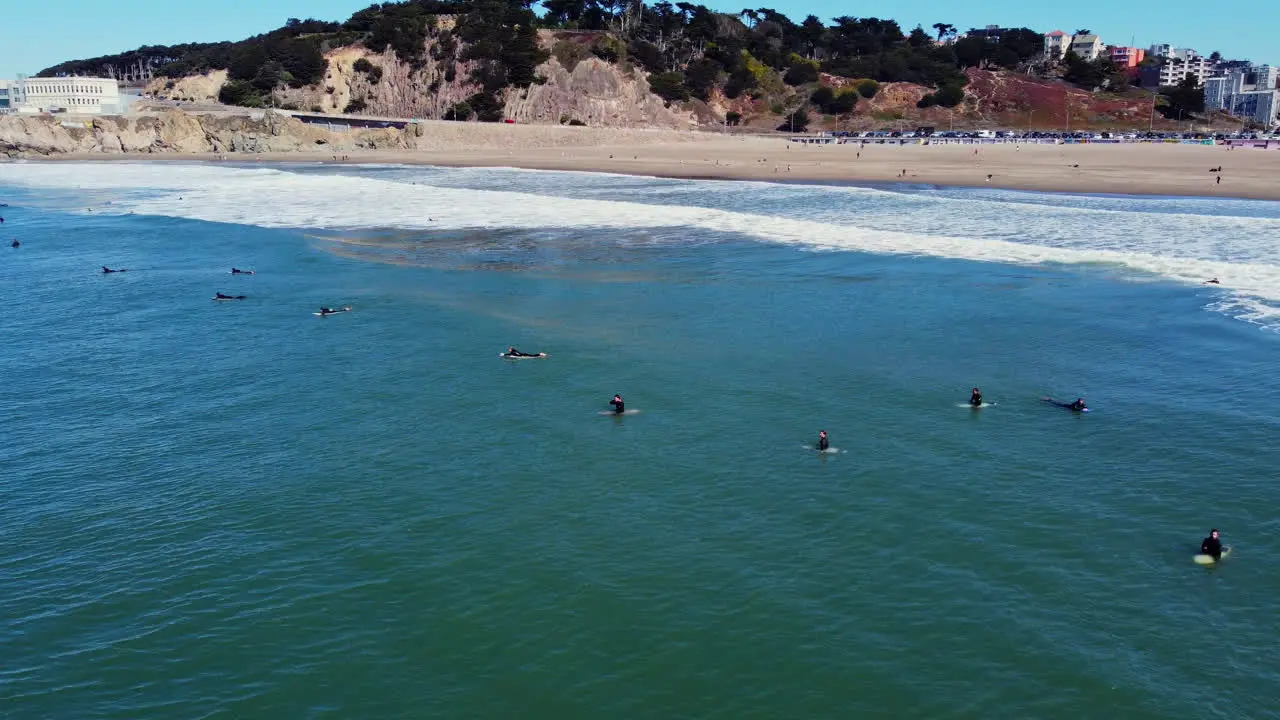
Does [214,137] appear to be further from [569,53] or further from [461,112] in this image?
[569,53]

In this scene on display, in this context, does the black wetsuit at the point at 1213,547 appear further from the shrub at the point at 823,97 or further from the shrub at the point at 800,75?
the shrub at the point at 800,75

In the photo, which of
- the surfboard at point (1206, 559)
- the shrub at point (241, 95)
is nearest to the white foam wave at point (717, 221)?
the surfboard at point (1206, 559)

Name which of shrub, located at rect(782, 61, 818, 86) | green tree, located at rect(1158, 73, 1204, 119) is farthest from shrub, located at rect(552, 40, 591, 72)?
green tree, located at rect(1158, 73, 1204, 119)

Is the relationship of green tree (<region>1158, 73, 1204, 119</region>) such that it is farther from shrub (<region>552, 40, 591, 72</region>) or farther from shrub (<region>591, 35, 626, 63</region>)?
shrub (<region>552, 40, 591, 72</region>)

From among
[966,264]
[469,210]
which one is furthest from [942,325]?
[469,210]

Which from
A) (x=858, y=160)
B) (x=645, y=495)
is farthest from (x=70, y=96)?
(x=645, y=495)

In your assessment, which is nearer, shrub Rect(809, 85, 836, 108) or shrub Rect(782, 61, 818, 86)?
shrub Rect(809, 85, 836, 108)
